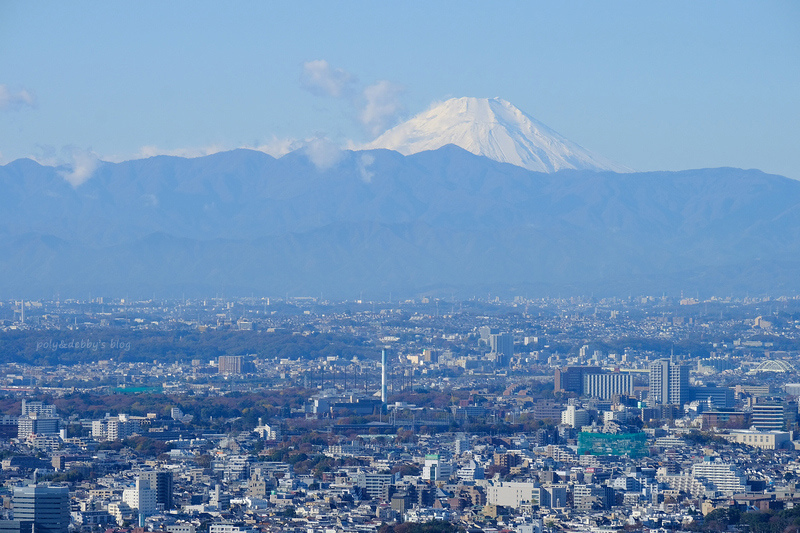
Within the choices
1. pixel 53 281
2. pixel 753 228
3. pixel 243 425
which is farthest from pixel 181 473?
pixel 753 228

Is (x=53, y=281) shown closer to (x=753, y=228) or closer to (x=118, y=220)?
(x=118, y=220)

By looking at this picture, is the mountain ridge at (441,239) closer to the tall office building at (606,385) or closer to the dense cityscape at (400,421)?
the dense cityscape at (400,421)

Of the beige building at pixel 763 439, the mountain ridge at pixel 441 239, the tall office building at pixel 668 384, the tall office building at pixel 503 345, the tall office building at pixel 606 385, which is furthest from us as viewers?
the mountain ridge at pixel 441 239

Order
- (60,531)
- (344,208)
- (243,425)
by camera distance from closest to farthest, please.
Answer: (60,531) → (243,425) → (344,208)

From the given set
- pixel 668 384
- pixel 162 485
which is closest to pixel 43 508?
pixel 162 485

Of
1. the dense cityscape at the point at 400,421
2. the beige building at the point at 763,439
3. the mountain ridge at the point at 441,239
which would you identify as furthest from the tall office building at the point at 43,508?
the mountain ridge at the point at 441,239

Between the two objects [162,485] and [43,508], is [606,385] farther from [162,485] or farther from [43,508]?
[43,508]

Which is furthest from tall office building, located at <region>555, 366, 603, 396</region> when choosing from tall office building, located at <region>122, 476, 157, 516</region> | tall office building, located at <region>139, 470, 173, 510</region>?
tall office building, located at <region>122, 476, 157, 516</region>
